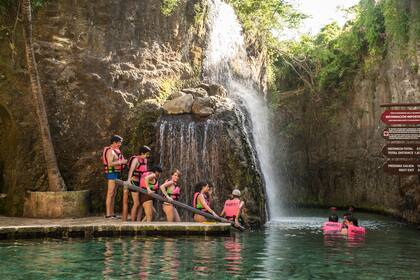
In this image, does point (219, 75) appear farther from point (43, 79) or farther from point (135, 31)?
point (43, 79)

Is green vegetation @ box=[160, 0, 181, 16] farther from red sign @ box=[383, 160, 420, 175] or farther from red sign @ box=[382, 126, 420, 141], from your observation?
red sign @ box=[383, 160, 420, 175]

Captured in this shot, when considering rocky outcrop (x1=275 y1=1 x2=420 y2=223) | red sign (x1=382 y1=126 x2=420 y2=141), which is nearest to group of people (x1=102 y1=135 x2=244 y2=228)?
red sign (x1=382 y1=126 x2=420 y2=141)

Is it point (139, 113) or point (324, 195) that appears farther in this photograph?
point (324, 195)

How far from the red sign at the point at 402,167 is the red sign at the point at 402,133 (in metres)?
0.63

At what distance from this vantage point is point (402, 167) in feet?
47.9

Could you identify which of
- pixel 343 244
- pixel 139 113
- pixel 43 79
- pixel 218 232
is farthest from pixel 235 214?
pixel 43 79

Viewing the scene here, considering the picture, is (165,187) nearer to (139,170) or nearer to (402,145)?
(139,170)

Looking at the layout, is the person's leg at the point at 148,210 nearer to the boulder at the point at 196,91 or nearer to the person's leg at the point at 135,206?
the person's leg at the point at 135,206

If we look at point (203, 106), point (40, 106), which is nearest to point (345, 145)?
point (203, 106)

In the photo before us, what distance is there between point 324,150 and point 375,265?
20.3 meters

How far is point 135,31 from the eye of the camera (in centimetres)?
1870

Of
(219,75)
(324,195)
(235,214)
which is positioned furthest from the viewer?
(324,195)

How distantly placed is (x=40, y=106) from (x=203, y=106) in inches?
181

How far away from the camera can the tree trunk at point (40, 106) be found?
615 inches
